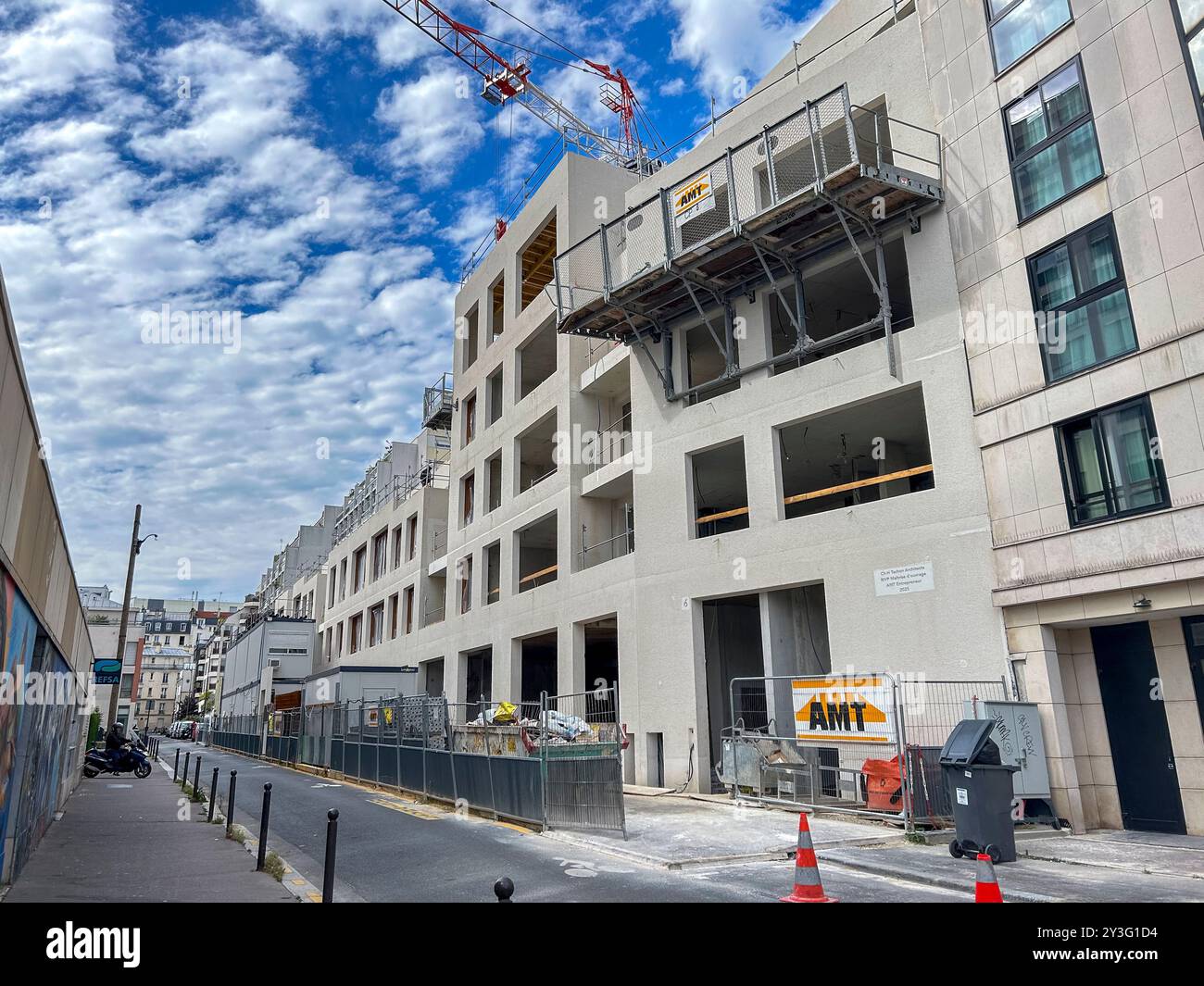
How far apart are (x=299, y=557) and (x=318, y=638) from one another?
83.2 feet

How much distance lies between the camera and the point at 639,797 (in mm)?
19078

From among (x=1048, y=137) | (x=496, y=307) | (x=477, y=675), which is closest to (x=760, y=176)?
(x=1048, y=137)

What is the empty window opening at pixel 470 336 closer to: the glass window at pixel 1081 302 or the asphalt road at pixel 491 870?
the asphalt road at pixel 491 870

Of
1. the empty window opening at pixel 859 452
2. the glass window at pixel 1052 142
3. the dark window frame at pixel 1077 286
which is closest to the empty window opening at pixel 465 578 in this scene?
the empty window opening at pixel 859 452

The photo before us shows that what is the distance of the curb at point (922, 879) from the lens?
834cm

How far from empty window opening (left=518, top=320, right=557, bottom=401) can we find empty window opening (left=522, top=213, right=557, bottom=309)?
2045 mm

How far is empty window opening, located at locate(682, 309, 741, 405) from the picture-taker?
21656mm

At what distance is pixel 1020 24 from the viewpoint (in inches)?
633

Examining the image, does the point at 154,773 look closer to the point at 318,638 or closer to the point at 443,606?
the point at 443,606

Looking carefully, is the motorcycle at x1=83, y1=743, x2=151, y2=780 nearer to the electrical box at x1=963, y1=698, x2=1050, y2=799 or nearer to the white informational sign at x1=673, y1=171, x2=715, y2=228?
the white informational sign at x1=673, y1=171, x2=715, y2=228

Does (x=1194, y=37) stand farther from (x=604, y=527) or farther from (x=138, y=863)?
(x=138, y=863)

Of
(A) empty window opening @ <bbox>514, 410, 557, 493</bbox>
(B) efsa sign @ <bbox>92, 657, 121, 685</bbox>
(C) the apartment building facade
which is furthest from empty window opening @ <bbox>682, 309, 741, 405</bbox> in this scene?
(B) efsa sign @ <bbox>92, 657, 121, 685</bbox>

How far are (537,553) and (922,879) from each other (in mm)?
28169
